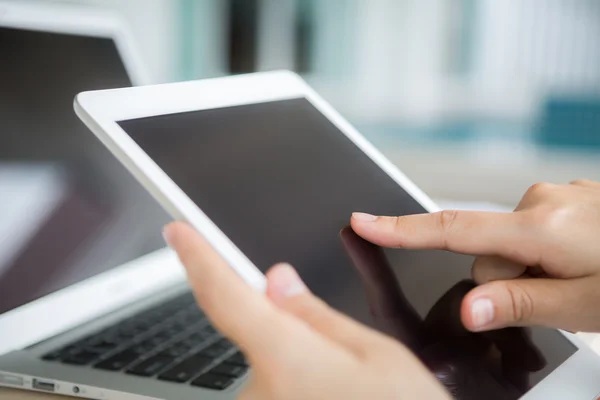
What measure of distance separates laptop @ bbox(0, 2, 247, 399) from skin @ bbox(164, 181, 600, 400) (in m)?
0.17

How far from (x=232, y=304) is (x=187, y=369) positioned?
0.23m

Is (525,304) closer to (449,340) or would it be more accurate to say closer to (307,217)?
(449,340)

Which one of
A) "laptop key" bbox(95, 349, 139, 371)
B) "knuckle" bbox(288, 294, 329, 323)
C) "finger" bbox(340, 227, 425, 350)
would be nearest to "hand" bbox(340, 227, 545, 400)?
"finger" bbox(340, 227, 425, 350)

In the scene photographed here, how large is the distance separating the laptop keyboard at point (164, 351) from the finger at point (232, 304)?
0.60 feet

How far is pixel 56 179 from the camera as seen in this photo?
2.27 feet

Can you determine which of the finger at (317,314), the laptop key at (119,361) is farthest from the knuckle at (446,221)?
the laptop key at (119,361)

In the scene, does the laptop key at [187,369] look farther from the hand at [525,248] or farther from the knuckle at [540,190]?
the knuckle at [540,190]

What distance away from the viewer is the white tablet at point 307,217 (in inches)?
16.5

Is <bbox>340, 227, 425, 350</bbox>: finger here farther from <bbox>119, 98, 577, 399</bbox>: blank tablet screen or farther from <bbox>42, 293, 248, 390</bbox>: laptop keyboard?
<bbox>42, 293, 248, 390</bbox>: laptop keyboard

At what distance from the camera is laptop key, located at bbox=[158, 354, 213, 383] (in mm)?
497

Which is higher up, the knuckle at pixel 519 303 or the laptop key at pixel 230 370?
the knuckle at pixel 519 303

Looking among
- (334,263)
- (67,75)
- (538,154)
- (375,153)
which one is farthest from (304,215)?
(538,154)

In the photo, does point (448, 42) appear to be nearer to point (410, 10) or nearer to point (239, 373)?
point (410, 10)

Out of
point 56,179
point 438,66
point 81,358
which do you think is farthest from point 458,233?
point 438,66
